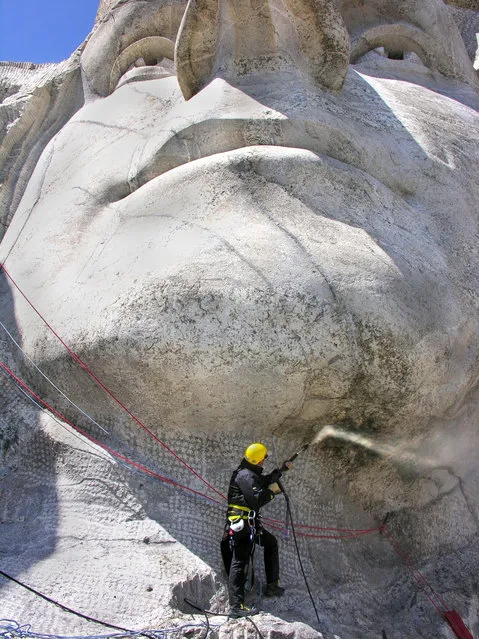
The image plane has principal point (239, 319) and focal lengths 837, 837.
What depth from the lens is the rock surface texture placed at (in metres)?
3.59

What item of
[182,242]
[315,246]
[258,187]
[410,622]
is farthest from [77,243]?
[410,622]

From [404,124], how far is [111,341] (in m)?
2.26

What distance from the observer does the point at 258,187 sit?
3965 millimetres

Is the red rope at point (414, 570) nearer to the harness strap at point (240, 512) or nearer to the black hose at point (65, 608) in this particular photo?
the harness strap at point (240, 512)

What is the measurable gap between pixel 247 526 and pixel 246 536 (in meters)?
0.04

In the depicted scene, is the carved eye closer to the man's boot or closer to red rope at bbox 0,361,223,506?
red rope at bbox 0,361,223,506

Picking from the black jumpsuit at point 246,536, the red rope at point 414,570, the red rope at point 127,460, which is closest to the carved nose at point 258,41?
the red rope at point 127,460

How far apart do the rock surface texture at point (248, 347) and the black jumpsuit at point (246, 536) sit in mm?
125

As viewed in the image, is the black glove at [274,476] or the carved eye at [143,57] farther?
the carved eye at [143,57]

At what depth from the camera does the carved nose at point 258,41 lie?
444 centimetres

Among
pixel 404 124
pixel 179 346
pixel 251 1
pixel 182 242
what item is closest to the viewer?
pixel 179 346

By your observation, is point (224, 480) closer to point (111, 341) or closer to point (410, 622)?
point (111, 341)

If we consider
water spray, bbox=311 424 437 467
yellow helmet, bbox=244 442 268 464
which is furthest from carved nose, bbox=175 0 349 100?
yellow helmet, bbox=244 442 268 464

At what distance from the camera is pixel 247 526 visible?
338cm
